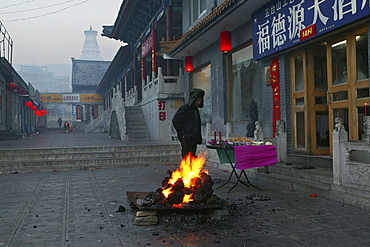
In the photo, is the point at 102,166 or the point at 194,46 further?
the point at 194,46

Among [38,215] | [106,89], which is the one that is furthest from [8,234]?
[106,89]

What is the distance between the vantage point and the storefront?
21.3 ft

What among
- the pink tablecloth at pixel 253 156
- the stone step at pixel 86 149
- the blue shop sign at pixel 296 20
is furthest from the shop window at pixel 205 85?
the pink tablecloth at pixel 253 156

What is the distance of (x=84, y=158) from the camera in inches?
453

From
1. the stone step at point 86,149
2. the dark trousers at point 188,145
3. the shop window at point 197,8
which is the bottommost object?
the stone step at point 86,149

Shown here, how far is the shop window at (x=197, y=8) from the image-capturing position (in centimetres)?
1367

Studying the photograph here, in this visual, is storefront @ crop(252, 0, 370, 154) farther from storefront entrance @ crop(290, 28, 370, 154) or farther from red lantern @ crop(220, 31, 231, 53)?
red lantern @ crop(220, 31, 231, 53)

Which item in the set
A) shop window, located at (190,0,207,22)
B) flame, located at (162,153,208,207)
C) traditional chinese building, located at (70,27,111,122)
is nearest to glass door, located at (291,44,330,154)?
flame, located at (162,153,208,207)

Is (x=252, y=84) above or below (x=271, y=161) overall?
above

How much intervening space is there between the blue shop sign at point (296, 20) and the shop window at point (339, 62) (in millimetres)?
635

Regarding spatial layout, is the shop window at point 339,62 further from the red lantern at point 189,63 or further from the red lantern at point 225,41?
the red lantern at point 189,63

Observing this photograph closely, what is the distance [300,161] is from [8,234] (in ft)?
19.0

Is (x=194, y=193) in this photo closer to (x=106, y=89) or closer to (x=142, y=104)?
(x=142, y=104)

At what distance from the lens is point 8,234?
4.08m
